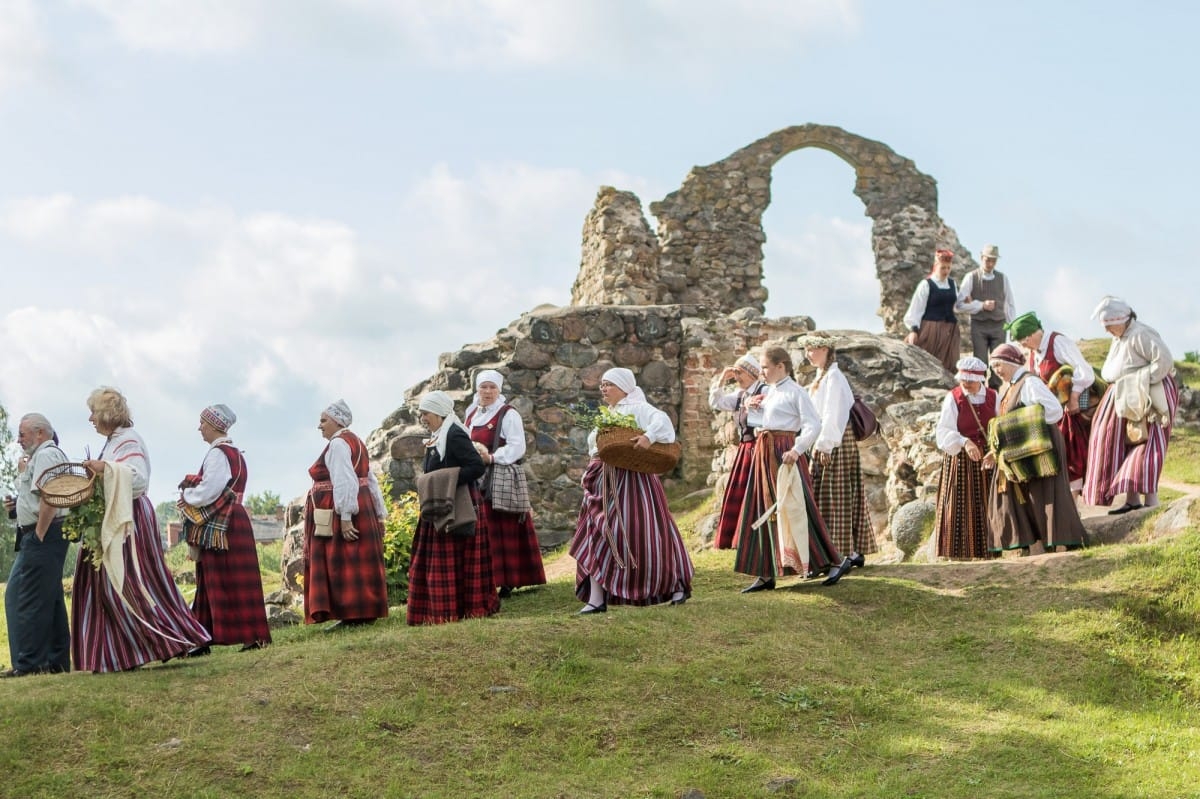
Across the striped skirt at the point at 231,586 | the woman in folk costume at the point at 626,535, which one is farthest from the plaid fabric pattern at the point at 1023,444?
the striped skirt at the point at 231,586

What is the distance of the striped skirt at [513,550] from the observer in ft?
33.4

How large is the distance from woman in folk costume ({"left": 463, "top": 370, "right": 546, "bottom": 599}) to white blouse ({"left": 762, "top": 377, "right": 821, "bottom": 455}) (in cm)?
190

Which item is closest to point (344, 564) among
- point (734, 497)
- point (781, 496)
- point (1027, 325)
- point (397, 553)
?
point (397, 553)

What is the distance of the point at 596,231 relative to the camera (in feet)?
65.9

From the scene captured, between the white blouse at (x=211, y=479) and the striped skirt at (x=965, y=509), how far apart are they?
216 inches

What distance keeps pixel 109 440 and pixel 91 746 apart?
207 centimetres

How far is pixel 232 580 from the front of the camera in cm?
855

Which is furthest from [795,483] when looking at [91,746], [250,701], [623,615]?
[91,746]

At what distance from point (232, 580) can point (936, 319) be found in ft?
28.6

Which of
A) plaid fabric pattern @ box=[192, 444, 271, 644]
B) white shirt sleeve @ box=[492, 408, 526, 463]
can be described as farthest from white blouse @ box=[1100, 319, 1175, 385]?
plaid fabric pattern @ box=[192, 444, 271, 644]

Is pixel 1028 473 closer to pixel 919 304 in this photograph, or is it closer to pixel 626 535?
pixel 626 535

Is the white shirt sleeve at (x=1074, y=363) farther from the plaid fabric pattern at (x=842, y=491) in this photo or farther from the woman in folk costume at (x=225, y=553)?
the woman in folk costume at (x=225, y=553)

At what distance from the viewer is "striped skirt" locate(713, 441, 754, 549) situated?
32.2ft

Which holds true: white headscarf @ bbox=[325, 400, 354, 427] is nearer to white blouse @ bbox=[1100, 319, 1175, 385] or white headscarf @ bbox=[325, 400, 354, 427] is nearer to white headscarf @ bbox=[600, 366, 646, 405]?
white headscarf @ bbox=[600, 366, 646, 405]
